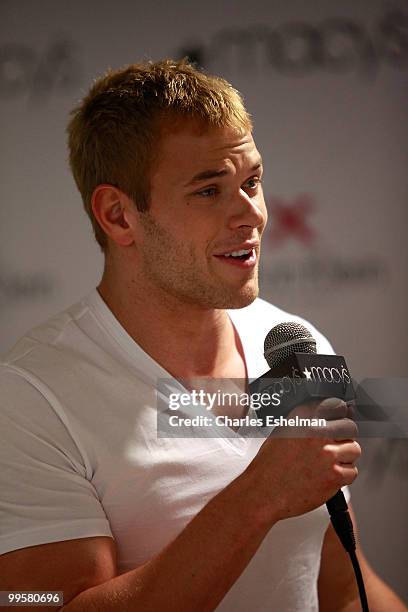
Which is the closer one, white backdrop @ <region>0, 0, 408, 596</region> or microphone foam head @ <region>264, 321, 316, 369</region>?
microphone foam head @ <region>264, 321, 316, 369</region>

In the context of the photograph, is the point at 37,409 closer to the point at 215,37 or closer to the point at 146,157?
the point at 146,157

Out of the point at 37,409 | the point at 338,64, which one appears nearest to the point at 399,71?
the point at 338,64

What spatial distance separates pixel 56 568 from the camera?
2.93 feet

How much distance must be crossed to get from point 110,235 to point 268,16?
24.1 inches

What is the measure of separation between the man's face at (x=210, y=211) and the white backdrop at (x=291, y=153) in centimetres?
50

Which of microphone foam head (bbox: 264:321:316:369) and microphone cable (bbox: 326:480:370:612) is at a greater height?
microphone foam head (bbox: 264:321:316:369)

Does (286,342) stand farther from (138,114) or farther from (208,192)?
(138,114)

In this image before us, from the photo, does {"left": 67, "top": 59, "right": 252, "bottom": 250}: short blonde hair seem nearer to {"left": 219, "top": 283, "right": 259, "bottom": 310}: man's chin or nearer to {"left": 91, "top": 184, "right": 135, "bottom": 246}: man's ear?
{"left": 91, "top": 184, "right": 135, "bottom": 246}: man's ear

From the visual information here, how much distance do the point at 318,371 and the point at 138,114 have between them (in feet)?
1.39

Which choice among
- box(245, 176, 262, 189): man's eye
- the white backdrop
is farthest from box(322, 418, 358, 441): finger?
the white backdrop

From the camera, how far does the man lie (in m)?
0.88

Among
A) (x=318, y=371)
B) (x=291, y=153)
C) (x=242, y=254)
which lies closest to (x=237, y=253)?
(x=242, y=254)

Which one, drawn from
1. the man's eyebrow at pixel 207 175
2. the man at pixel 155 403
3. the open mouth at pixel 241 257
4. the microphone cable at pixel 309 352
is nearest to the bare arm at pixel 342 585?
the man at pixel 155 403
